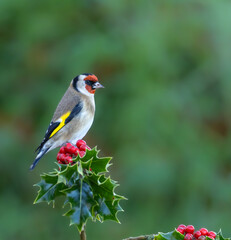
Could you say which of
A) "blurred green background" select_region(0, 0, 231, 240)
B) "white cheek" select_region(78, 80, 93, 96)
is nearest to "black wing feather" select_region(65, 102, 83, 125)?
"white cheek" select_region(78, 80, 93, 96)

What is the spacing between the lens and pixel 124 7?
11250 millimetres

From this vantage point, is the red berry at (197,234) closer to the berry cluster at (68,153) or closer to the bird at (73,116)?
the berry cluster at (68,153)

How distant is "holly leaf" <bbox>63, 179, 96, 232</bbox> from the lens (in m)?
2.24

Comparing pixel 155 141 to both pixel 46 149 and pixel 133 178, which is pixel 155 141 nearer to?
pixel 133 178

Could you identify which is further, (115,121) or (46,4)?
(46,4)

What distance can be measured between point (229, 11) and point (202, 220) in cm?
364

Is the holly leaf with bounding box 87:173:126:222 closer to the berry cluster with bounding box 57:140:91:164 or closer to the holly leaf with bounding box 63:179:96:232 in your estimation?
the holly leaf with bounding box 63:179:96:232

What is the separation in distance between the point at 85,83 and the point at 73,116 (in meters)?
0.26

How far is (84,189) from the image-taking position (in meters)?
2.32

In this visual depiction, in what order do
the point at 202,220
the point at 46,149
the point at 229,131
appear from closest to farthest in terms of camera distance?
the point at 46,149 < the point at 202,220 < the point at 229,131

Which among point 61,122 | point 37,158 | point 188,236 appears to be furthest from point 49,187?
point 61,122

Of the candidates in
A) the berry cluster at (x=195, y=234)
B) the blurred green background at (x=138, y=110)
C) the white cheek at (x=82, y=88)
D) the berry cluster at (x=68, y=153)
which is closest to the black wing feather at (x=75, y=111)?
the white cheek at (x=82, y=88)

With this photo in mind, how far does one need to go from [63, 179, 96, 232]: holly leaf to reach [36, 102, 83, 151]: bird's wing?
5.37 ft

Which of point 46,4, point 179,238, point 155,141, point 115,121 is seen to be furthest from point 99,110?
point 179,238
